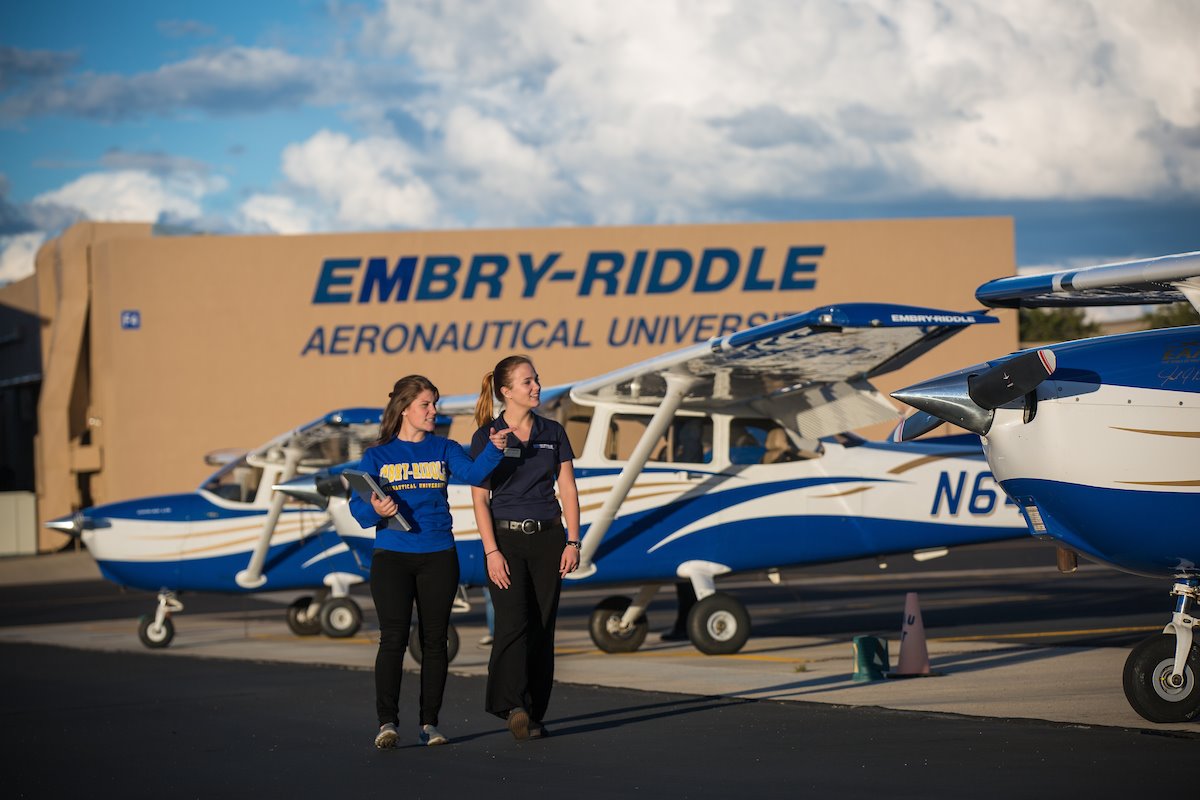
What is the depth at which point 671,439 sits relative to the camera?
41.0 feet

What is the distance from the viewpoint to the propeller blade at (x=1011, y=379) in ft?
21.8

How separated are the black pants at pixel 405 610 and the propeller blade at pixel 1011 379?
8.84ft

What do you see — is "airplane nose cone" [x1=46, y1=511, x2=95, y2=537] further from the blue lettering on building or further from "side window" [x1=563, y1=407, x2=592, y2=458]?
the blue lettering on building

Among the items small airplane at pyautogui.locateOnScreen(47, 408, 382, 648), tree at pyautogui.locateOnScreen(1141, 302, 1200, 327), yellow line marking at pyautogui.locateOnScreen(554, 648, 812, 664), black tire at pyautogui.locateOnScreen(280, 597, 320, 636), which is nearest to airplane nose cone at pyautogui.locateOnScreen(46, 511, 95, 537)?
small airplane at pyautogui.locateOnScreen(47, 408, 382, 648)

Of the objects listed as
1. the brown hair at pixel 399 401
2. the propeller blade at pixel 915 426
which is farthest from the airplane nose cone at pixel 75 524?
the propeller blade at pixel 915 426

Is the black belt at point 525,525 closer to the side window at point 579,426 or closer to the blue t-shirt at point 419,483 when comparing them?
the blue t-shirt at point 419,483

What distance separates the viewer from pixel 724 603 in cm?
1189

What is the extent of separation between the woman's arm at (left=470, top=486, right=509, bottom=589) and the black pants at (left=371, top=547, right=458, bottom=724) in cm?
23

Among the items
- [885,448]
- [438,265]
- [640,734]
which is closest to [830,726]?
[640,734]

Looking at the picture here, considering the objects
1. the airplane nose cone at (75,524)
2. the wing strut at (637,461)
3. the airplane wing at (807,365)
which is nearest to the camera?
the airplane wing at (807,365)

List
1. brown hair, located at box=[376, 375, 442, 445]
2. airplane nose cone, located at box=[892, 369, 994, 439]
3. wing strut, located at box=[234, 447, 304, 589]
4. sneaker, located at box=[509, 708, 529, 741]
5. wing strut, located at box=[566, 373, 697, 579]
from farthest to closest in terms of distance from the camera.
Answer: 1. wing strut, located at box=[234, 447, 304, 589]
2. wing strut, located at box=[566, 373, 697, 579]
3. brown hair, located at box=[376, 375, 442, 445]
4. sneaker, located at box=[509, 708, 529, 741]
5. airplane nose cone, located at box=[892, 369, 994, 439]

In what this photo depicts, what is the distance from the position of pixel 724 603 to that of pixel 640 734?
4.49 meters

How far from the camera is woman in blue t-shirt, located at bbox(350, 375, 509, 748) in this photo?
7262 millimetres

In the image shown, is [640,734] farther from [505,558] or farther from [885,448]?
[885,448]
